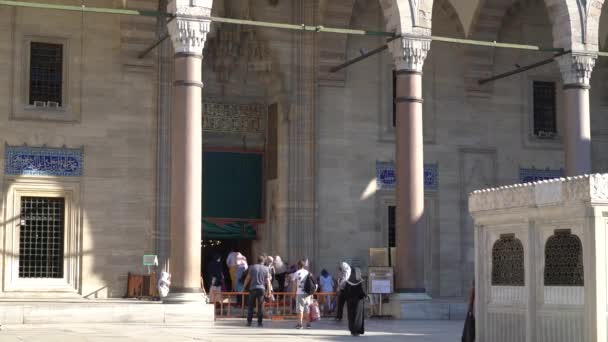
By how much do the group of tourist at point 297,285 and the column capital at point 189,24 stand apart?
4137mm

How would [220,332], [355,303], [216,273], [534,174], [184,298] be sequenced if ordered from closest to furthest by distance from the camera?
1. [220,332]
2. [355,303]
3. [184,298]
4. [216,273]
5. [534,174]

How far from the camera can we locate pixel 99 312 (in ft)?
A: 64.2

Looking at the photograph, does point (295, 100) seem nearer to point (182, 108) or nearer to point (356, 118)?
point (356, 118)

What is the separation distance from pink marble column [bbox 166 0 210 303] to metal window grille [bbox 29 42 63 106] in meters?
4.20

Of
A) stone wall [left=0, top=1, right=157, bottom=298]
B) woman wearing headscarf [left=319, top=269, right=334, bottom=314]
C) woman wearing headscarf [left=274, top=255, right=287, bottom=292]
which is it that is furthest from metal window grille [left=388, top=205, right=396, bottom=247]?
stone wall [left=0, top=1, right=157, bottom=298]

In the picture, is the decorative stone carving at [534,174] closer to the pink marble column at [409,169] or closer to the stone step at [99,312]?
the pink marble column at [409,169]

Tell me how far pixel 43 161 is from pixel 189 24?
16.7 ft

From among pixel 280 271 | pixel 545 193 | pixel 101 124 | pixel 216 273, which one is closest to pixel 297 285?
pixel 216 273

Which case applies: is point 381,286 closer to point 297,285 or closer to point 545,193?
point 297,285

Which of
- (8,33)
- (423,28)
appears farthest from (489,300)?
(8,33)

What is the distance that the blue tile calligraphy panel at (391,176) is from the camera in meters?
26.9

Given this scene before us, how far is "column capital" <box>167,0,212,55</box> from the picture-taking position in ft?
68.7

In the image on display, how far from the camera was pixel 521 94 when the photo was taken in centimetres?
2853

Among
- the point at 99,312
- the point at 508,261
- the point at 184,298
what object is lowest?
the point at 99,312
